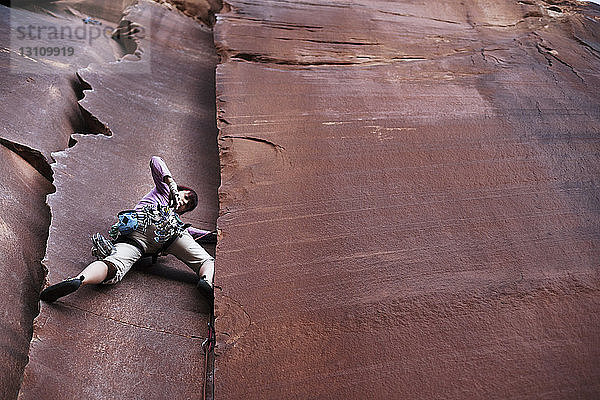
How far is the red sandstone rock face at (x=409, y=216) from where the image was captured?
253cm

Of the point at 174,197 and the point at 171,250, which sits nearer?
the point at 171,250

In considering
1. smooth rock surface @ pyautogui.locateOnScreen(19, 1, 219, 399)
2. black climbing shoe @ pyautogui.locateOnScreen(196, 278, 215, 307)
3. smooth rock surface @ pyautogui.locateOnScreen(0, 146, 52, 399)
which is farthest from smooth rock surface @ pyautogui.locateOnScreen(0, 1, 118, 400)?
black climbing shoe @ pyautogui.locateOnScreen(196, 278, 215, 307)

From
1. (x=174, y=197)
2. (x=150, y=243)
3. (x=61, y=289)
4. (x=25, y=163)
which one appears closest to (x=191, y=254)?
(x=150, y=243)

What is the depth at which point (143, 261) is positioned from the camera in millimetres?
3357

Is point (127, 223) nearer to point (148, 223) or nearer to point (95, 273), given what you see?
point (148, 223)

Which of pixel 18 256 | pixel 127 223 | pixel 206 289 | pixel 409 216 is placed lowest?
pixel 18 256

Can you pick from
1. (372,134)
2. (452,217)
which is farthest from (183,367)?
(372,134)

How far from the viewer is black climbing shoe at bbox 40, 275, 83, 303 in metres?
2.76

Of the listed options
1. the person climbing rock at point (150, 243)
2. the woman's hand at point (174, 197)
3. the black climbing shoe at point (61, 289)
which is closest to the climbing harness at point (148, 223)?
the person climbing rock at point (150, 243)

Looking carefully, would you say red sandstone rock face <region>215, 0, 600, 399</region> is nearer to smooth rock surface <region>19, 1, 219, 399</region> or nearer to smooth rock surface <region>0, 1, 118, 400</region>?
smooth rock surface <region>19, 1, 219, 399</region>

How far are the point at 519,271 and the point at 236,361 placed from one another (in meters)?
1.62

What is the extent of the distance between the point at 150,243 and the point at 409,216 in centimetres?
161

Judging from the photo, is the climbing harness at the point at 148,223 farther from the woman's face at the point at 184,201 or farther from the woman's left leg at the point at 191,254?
the woman's face at the point at 184,201

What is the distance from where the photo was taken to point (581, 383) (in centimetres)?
242
